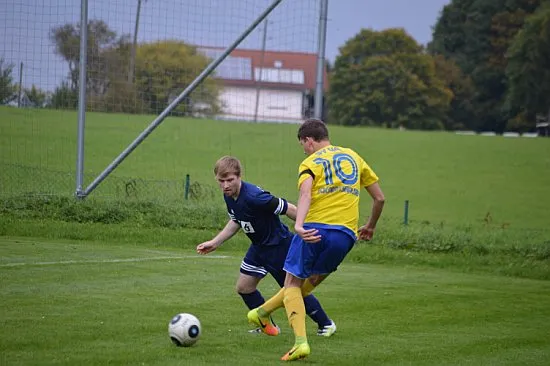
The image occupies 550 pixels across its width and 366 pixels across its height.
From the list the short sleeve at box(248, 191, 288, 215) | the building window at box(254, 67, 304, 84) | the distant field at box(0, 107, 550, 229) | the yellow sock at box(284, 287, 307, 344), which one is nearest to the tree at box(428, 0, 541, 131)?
the distant field at box(0, 107, 550, 229)

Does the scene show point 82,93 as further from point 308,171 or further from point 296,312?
point 296,312

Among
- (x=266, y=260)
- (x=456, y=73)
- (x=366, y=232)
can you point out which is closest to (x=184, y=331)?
(x=266, y=260)

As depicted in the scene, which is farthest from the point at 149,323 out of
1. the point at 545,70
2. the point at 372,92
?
the point at 372,92

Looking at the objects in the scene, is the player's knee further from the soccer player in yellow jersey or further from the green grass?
the soccer player in yellow jersey

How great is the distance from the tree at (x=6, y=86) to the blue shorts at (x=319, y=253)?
11.2 metres

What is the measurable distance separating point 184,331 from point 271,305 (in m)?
1.01

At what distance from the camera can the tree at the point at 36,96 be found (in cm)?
1756

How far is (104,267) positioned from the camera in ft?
40.2

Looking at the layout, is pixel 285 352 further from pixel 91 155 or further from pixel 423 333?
pixel 91 155

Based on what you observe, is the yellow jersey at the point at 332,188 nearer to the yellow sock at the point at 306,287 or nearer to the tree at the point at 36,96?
the yellow sock at the point at 306,287

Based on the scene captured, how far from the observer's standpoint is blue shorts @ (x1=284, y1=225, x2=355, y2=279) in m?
7.67

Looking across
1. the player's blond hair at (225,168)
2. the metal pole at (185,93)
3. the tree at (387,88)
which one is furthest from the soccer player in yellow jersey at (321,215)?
the tree at (387,88)

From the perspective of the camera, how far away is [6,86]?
17594mm

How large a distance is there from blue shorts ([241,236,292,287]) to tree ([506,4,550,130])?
44334 millimetres
